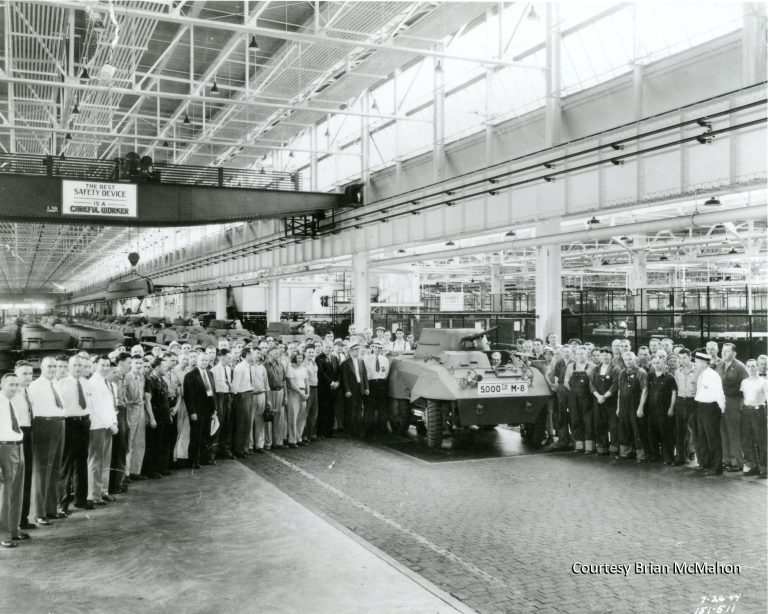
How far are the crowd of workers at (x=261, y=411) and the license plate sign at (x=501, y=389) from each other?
0.78 metres

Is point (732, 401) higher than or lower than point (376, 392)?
higher

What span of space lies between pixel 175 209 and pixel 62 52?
5976 mm

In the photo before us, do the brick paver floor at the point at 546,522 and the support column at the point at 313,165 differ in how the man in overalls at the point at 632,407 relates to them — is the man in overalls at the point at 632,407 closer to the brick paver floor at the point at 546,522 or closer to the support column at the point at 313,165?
the brick paver floor at the point at 546,522

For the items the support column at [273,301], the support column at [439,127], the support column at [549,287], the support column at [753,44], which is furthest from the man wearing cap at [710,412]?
the support column at [273,301]

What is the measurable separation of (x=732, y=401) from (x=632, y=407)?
1.49 m

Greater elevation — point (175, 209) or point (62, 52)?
point (62, 52)

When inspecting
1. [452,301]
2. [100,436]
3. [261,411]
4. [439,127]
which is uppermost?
[439,127]

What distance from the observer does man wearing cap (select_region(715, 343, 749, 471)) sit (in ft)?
34.9

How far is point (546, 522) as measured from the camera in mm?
8234

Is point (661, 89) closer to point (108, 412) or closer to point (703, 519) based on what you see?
point (703, 519)

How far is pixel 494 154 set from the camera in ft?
59.3

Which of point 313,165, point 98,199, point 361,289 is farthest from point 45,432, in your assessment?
point 313,165

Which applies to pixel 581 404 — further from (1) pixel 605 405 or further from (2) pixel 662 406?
(2) pixel 662 406

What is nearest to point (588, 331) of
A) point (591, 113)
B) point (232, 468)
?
point (591, 113)
